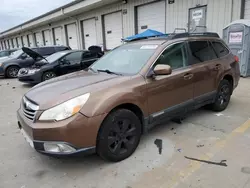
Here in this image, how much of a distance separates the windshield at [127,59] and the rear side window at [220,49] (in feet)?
5.67

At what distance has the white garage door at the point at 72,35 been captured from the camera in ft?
61.6

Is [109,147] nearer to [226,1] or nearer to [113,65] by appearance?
[113,65]

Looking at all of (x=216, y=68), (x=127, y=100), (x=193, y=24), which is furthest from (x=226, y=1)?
(x=127, y=100)

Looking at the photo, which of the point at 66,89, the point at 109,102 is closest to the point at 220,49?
the point at 109,102

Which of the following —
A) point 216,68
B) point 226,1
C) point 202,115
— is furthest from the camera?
point 226,1

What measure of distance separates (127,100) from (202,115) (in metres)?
2.33

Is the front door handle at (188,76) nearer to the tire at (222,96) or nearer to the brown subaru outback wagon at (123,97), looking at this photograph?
the brown subaru outback wagon at (123,97)

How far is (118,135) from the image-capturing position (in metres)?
2.67

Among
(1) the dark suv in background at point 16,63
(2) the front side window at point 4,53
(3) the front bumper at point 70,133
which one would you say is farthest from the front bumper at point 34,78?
(2) the front side window at point 4,53

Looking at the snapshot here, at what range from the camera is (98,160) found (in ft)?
9.31

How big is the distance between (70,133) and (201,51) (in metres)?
2.89

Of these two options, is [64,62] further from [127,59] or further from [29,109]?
[29,109]

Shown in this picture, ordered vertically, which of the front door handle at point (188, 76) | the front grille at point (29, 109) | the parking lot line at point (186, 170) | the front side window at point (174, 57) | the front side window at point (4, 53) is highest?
the front side window at point (174, 57)

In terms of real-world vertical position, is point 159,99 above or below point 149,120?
above
